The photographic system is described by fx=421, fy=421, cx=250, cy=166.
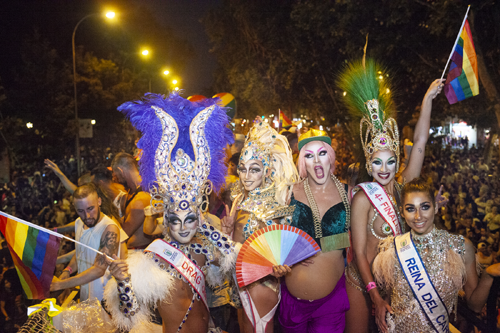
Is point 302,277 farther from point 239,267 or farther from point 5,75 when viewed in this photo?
point 5,75

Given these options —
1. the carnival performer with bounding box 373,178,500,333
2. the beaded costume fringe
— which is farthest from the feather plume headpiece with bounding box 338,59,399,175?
the beaded costume fringe

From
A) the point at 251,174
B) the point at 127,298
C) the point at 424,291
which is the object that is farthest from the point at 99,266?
the point at 424,291

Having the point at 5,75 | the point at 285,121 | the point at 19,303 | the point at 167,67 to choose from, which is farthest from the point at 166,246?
the point at 167,67

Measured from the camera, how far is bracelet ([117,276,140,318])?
3.07 metres

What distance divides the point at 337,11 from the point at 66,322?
11.7 m

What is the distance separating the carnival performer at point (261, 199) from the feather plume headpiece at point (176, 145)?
1.73ft

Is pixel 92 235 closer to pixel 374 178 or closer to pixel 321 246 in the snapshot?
pixel 321 246

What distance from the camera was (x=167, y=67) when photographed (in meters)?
42.0

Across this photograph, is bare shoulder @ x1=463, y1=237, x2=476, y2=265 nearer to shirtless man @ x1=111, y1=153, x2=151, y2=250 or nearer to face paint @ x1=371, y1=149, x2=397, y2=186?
face paint @ x1=371, y1=149, x2=397, y2=186

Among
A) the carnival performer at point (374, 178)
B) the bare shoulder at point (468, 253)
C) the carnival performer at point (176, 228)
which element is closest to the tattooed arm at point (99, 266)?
the carnival performer at point (176, 228)

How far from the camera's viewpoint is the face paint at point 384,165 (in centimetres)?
400

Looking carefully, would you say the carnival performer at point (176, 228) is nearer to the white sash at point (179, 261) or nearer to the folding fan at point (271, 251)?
the white sash at point (179, 261)

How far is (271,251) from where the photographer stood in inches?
135

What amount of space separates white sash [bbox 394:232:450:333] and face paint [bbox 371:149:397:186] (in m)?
0.90
